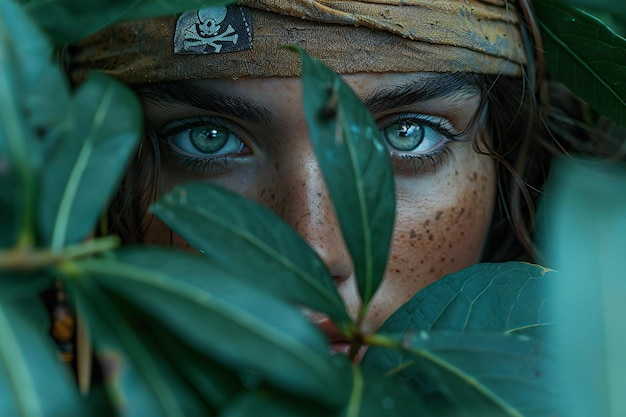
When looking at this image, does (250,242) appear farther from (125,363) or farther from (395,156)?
(395,156)

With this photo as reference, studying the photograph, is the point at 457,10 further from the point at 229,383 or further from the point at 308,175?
the point at 229,383

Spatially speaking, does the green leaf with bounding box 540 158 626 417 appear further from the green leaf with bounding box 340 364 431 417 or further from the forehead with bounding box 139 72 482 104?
the forehead with bounding box 139 72 482 104

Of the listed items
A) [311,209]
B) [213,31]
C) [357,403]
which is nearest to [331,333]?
[311,209]

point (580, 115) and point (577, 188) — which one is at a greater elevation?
point (577, 188)

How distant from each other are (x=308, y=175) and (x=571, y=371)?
62 centimetres

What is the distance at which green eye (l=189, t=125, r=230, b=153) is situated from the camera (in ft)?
3.42

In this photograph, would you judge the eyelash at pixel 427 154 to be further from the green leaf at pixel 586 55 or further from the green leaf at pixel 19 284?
the green leaf at pixel 19 284

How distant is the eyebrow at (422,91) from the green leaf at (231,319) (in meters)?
0.62

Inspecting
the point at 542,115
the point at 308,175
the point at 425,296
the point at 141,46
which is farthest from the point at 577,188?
the point at 542,115

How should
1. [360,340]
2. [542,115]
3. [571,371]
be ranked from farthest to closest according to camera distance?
[542,115] < [360,340] < [571,371]

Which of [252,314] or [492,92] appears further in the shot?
[492,92]

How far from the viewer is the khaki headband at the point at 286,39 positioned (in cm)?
90

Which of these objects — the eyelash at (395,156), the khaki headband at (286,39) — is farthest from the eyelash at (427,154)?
the khaki headband at (286,39)

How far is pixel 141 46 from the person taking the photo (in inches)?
36.5
